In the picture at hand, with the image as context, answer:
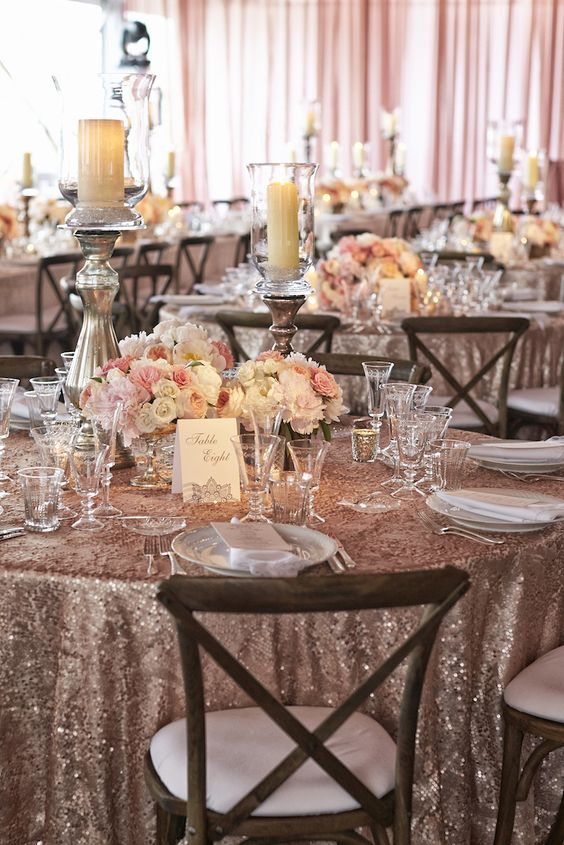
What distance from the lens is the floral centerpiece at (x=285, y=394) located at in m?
2.26

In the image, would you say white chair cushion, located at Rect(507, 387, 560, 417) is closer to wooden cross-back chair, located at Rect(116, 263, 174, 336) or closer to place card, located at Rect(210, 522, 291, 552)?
wooden cross-back chair, located at Rect(116, 263, 174, 336)

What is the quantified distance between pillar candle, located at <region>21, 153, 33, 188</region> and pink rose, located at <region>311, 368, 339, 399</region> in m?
5.72

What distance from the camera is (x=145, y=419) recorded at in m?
2.23

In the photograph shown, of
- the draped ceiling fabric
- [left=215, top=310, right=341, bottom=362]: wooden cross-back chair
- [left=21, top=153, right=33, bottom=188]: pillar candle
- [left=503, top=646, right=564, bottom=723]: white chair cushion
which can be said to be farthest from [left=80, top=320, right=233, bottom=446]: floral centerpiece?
the draped ceiling fabric

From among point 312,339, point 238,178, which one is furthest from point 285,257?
point 238,178

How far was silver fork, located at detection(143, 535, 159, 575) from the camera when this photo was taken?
6.17 ft

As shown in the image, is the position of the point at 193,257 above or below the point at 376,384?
below

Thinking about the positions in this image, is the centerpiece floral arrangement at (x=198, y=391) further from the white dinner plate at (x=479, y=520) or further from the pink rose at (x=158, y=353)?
the white dinner plate at (x=479, y=520)

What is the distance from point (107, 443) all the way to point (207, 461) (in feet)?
0.72

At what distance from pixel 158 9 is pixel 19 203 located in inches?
182

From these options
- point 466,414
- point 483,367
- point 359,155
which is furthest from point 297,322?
point 359,155

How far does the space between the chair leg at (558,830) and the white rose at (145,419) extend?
1041 millimetres

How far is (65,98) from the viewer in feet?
7.84

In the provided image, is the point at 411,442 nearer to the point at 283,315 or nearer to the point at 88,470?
the point at 283,315
